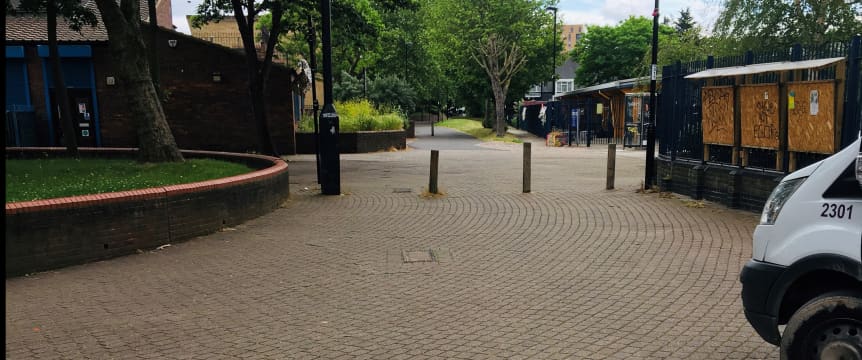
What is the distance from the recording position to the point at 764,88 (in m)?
9.44

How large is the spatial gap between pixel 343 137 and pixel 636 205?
1536 cm

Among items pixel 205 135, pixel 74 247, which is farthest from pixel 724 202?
pixel 205 135

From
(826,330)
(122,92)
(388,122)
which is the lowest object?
(826,330)

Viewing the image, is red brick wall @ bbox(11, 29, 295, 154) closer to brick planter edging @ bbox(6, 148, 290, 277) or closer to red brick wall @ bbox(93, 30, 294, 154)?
red brick wall @ bbox(93, 30, 294, 154)

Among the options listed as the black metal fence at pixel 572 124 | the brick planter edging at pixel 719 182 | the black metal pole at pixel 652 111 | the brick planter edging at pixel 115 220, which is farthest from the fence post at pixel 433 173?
the black metal fence at pixel 572 124

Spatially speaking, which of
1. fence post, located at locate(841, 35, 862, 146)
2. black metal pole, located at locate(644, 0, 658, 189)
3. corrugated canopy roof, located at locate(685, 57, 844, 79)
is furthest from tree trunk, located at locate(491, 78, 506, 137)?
fence post, located at locate(841, 35, 862, 146)

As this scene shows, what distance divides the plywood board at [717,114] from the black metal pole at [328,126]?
678 cm

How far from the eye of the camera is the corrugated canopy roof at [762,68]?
26.3 ft

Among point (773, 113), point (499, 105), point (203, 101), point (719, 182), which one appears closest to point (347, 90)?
point (499, 105)

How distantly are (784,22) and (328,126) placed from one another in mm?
12795

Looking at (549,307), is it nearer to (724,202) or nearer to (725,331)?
(725,331)

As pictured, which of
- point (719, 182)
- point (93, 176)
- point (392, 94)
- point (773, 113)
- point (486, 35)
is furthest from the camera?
point (392, 94)

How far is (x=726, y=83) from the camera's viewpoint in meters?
10.5

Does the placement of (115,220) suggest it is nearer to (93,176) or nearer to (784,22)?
(93,176)
